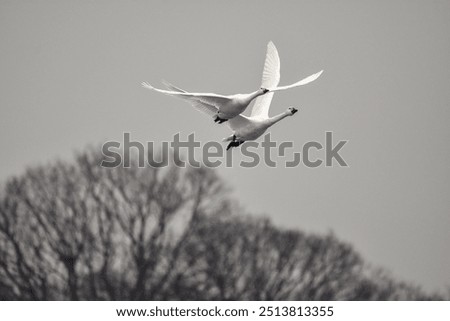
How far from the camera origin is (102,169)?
182 feet

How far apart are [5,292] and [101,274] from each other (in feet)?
9.26

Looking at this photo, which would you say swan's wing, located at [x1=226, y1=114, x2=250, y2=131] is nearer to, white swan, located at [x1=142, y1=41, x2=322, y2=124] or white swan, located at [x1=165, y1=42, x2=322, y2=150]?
white swan, located at [x1=165, y1=42, x2=322, y2=150]

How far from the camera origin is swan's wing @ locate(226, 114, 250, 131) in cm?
3628

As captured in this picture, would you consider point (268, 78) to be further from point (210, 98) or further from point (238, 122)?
point (210, 98)

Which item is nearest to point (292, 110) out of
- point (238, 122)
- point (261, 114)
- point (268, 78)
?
point (238, 122)

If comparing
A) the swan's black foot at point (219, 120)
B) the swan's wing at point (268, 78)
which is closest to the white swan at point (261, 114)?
the swan's wing at point (268, 78)

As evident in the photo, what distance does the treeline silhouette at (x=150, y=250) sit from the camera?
167 feet

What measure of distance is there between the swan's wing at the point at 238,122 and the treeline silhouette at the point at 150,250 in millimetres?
15231

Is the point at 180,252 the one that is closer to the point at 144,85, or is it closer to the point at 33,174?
the point at 33,174

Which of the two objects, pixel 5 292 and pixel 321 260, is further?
pixel 321 260

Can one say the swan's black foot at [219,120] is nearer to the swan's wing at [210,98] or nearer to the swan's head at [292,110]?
the swan's wing at [210,98]

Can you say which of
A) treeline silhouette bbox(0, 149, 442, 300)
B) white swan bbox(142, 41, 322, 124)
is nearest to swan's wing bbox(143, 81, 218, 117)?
white swan bbox(142, 41, 322, 124)
